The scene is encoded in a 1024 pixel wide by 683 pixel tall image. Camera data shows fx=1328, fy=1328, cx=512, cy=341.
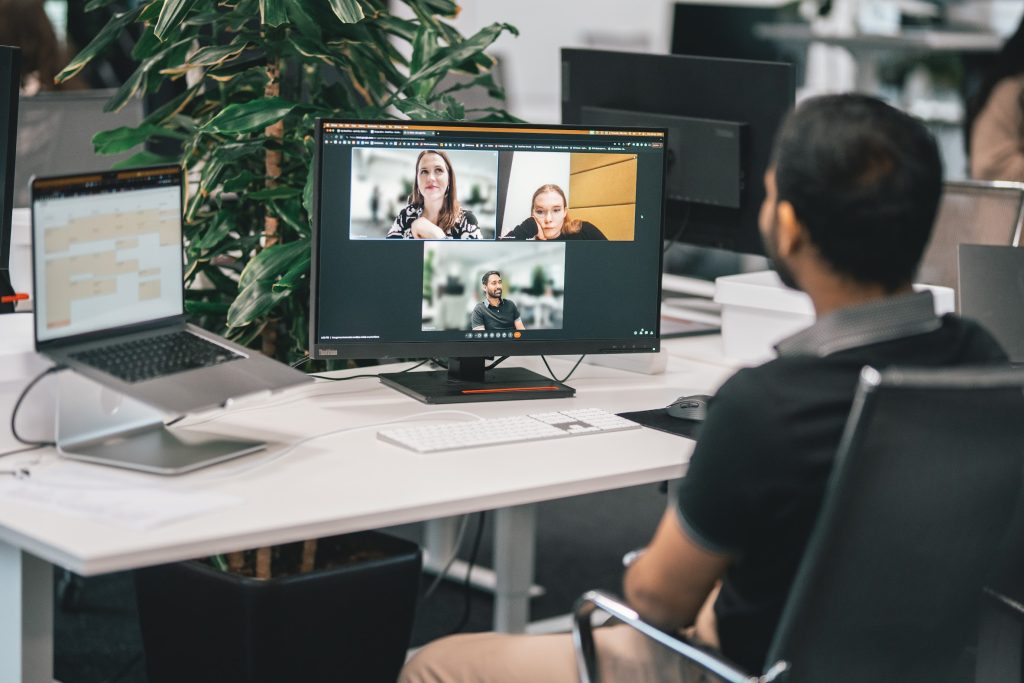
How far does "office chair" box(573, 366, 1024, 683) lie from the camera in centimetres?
135

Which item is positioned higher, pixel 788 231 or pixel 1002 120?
pixel 1002 120

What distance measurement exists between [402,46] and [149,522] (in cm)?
467

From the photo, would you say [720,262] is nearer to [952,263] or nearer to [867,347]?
[952,263]

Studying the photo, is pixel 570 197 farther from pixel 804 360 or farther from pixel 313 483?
pixel 804 360

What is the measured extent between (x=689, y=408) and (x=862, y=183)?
0.85m

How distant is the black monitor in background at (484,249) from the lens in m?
2.21

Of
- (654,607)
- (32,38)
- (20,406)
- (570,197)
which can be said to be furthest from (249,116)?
(32,38)

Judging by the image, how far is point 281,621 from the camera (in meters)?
2.26

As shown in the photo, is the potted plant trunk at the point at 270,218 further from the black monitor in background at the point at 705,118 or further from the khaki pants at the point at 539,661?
the khaki pants at the point at 539,661

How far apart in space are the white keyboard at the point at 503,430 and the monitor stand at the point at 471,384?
0.40 feet

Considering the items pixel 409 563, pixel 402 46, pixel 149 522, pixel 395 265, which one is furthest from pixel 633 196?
pixel 402 46

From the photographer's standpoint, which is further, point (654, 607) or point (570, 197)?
point (570, 197)

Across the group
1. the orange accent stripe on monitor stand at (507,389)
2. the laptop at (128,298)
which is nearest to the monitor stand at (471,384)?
the orange accent stripe on monitor stand at (507,389)

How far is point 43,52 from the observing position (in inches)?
160
